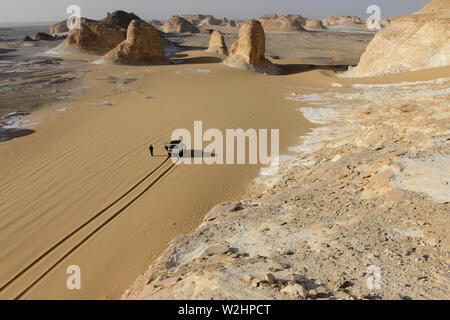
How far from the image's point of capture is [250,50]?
21312mm

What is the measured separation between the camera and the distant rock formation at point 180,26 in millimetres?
61166

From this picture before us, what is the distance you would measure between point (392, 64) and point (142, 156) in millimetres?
15788

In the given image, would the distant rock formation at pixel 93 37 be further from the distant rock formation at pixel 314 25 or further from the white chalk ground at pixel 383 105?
the distant rock formation at pixel 314 25

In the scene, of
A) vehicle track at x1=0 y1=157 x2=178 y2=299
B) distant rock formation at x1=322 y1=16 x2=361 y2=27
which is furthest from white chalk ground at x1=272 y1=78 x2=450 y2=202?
distant rock formation at x1=322 y1=16 x2=361 y2=27

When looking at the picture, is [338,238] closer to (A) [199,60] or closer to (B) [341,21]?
(A) [199,60]

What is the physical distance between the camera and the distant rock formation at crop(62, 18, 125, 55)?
2828 centimetres

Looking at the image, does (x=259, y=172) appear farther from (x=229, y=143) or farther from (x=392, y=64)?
(x=392, y=64)

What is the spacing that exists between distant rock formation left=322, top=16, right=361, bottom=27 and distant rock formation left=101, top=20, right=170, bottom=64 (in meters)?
87.6

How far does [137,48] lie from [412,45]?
1897 cm

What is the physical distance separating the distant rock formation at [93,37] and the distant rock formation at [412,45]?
22.8 metres

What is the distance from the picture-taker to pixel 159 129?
1106cm

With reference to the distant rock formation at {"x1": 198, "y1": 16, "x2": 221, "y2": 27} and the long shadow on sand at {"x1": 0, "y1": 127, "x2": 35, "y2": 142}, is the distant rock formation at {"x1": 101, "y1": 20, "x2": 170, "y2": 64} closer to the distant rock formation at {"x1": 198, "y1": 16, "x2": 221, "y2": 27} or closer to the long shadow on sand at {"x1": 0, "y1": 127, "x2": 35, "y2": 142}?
the long shadow on sand at {"x1": 0, "y1": 127, "x2": 35, "y2": 142}

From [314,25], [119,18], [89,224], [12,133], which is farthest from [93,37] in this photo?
[314,25]
